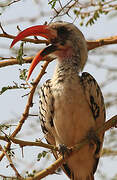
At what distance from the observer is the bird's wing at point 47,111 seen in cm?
396

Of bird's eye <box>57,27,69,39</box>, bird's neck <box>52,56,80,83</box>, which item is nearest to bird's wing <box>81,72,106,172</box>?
bird's neck <box>52,56,80,83</box>

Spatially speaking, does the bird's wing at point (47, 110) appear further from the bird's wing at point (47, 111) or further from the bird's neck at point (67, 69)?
the bird's neck at point (67, 69)

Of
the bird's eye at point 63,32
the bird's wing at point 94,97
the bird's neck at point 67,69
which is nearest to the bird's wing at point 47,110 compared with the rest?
the bird's neck at point 67,69

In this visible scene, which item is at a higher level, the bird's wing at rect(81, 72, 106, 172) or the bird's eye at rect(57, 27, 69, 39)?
the bird's eye at rect(57, 27, 69, 39)

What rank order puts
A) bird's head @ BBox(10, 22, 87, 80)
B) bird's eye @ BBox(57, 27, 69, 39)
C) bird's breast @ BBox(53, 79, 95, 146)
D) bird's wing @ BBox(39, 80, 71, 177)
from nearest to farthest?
bird's breast @ BBox(53, 79, 95, 146), bird's wing @ BBox(39, 80, 71, 177), bird's head @ BBox(10, 22, 87, 80), bird's eye @ BBox(57, 27, 69, 39)

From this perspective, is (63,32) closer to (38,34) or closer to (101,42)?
(38,34)

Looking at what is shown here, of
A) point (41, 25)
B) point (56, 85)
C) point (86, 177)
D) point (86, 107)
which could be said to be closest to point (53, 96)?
point (56, 85)

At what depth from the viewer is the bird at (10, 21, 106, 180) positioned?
3.87 m

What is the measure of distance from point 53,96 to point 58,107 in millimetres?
134

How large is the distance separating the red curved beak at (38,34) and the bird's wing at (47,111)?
24cm

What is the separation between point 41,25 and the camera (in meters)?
4.23

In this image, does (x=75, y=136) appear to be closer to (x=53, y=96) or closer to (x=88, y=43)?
(x=53, y=96)

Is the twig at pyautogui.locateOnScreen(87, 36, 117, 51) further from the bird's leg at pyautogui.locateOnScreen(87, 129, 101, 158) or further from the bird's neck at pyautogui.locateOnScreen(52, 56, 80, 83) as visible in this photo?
the bird's leg at pyautogui.locateOnScreen(87, 129, 101, 158)

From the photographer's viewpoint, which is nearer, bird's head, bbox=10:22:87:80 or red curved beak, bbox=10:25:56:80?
red curved beak, bbox=10:25:56:80
